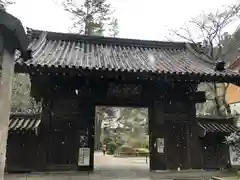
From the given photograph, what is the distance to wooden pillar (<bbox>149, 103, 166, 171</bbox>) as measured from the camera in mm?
10055

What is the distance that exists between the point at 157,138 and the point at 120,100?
1.99 metres

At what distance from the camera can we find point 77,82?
10.0 m

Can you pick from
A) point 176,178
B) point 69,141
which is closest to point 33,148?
point 69,141

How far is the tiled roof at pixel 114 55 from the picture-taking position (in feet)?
30.0

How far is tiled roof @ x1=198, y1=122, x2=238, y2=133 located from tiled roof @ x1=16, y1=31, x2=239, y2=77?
222 centimetres

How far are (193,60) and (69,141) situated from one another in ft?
21.2

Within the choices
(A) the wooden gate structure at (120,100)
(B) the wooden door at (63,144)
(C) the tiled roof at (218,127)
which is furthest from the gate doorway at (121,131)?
(B) the wooden door at (63,144)

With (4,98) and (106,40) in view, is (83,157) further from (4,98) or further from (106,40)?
(106,40)

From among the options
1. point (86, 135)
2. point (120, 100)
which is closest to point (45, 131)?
point (86, 135)

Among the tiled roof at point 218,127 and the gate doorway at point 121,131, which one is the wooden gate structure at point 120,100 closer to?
the tiled roof at point 218,127

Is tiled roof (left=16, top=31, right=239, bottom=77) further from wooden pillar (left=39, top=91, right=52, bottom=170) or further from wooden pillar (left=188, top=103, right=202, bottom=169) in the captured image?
wooden pillar (left=188, top=103, right=202, bottom=169)

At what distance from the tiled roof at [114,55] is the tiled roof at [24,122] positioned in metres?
2.34

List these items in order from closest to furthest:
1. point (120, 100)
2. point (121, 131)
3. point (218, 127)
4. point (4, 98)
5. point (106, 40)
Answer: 1. point (4, 98)
2. point (120, 100)
3. point (218, 127)
4. point (106, 40)
5. point (121, 131)

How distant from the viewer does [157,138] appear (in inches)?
401
